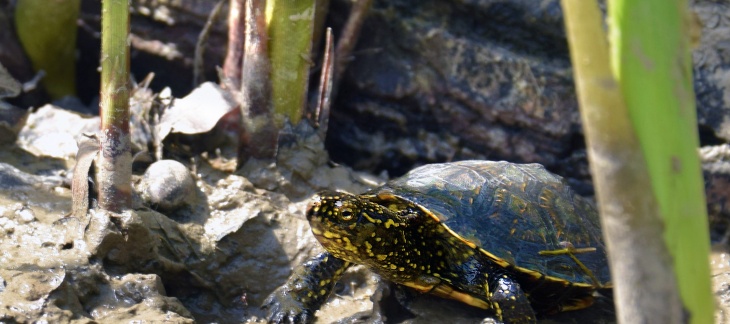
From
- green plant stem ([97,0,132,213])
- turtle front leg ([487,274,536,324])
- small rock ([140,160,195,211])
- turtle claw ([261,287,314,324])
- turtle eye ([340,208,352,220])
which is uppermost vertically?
green plant stem ([97,0,132,213])

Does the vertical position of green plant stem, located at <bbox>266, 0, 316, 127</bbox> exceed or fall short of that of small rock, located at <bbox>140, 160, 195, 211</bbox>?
it exceeds it

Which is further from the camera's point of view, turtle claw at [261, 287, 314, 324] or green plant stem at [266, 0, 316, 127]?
green plant stem at [266, 0, 316, 127]

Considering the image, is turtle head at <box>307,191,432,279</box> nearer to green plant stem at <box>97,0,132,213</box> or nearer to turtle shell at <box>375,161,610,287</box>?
turtle shell at <box>375,161,610,287</box>

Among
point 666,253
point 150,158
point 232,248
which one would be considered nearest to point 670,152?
point 666,253

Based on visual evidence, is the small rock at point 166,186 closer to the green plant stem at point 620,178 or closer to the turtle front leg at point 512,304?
the turtle front leg at point 512,304

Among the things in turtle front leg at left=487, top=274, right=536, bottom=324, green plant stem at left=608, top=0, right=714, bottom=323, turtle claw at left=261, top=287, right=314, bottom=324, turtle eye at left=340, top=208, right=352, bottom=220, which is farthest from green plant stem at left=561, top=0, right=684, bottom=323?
turtle claw at left=261, top=287, right=314, bottom=324

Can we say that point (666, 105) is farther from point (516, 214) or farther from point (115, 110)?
point (115, 110)

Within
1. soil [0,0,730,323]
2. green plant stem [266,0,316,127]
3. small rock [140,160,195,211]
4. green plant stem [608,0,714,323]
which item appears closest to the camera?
green plant stem [608,0,714,323]

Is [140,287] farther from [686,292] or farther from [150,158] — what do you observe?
[686,292]
